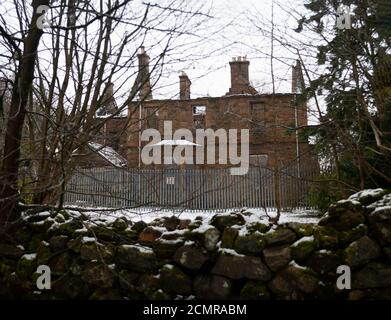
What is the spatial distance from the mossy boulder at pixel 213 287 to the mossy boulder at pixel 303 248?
0.72 meters

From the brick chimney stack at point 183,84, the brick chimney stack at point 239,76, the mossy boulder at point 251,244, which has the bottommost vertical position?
the mossy boulder at point 251,244

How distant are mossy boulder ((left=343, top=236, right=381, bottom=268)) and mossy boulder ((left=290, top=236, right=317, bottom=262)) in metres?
0.33

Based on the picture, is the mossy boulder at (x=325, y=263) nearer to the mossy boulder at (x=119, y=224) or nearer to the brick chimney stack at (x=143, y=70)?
the mossy boulder at (x=119, y=224)

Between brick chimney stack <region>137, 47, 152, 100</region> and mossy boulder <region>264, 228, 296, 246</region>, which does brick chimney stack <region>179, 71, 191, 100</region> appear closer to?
brick chimney stack <region>137, 47, 152, 100</region>

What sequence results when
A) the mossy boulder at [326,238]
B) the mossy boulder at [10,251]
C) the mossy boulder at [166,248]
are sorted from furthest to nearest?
the mossy boulder at [10,251] < the mossy boulder at [166,248] < the mossy boulder at [326,238]

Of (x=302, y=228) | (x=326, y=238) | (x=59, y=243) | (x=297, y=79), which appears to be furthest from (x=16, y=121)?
(x=297, y=79)

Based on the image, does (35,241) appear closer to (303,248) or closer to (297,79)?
(303,248)

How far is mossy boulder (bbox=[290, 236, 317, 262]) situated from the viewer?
3.77 m

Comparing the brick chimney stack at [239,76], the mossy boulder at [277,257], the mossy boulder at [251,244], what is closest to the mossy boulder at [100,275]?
the mossy boulder at [251,244]

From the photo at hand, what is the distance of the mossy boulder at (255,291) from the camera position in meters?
3.72

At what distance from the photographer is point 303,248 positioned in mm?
3783

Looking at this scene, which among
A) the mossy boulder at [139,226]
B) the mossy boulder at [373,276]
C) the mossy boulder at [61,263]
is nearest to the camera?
the mossy boulder at [373,276]

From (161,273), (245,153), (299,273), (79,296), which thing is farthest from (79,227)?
(245,153)

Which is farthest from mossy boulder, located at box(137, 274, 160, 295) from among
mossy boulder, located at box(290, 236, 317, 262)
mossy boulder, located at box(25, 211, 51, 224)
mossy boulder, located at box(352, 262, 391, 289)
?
mossy boulder, located at box(352, 262, 391, 289)
